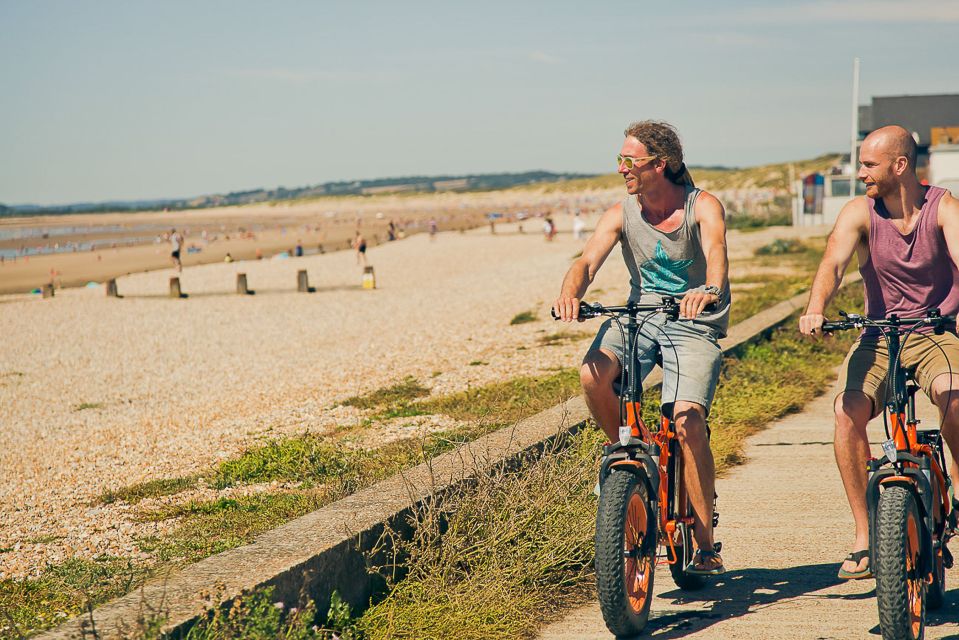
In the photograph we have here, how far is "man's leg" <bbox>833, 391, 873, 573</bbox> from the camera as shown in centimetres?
438

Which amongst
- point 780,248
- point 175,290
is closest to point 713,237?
point 780,248

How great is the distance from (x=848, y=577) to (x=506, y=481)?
4.93ft

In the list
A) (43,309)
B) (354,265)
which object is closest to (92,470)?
(43,309)

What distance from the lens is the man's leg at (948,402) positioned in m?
4.20

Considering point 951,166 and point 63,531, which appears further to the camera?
point 951,166

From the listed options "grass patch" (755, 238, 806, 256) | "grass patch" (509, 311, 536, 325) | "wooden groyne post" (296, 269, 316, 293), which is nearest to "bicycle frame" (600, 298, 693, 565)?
"grass patch" (509, 311, 536, 325)

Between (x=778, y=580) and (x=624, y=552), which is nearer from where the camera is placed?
(x=624, y=552)

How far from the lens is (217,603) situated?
3529 millimetres

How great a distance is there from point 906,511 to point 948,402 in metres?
0.65

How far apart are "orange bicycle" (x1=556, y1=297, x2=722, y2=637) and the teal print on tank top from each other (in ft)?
0.97

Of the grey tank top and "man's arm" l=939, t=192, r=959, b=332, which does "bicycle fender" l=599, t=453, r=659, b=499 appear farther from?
"man's arm" l=939, t=192, r=959, b=332

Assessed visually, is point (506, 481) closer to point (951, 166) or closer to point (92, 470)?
point (92, 470)

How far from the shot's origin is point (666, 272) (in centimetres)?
471

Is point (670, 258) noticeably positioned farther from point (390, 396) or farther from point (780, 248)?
point (780, 248)
